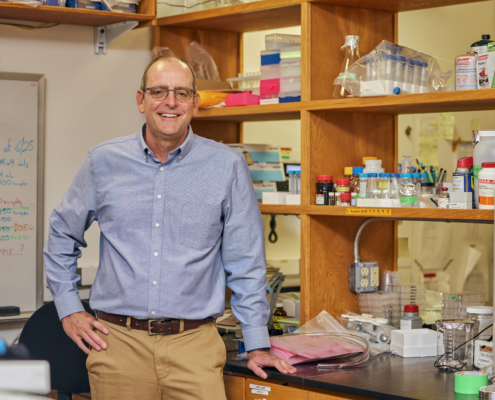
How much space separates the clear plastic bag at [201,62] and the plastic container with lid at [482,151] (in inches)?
55.3

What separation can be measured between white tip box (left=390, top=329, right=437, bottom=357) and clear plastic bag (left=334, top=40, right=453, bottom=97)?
0.85 meters

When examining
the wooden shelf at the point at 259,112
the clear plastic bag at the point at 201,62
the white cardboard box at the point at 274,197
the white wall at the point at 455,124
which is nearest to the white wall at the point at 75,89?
the clear plastic bag at the point at 201,62

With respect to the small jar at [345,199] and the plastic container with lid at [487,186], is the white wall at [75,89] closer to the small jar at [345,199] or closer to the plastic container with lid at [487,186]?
the small jar at [345,199]

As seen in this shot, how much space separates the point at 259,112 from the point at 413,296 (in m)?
0.98

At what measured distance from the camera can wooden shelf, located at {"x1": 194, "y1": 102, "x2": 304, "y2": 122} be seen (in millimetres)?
2564

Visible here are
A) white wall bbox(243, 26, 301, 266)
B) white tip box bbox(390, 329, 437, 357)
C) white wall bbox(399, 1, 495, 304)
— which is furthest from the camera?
white wall bbox(399, 1, 495, 304)

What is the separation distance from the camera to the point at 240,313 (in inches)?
83.4

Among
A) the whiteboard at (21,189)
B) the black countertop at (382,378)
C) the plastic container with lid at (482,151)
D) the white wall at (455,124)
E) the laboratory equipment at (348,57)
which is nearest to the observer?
the black countertop at (382,378)

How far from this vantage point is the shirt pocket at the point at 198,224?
2.05 m

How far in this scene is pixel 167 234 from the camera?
80.4 inches

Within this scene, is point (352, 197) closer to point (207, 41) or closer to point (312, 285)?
point (312, 285)

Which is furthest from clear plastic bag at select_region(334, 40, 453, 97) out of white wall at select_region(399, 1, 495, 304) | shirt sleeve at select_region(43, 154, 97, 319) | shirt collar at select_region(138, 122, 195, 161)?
white wall at select_region(399, 1, 495, 304)

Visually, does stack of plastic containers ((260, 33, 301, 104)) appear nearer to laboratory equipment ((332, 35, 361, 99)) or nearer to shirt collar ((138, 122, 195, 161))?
laboratory equipment ((332, 35, 361, 99))

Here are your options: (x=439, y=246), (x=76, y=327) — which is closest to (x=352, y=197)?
(x=76, y=327)
